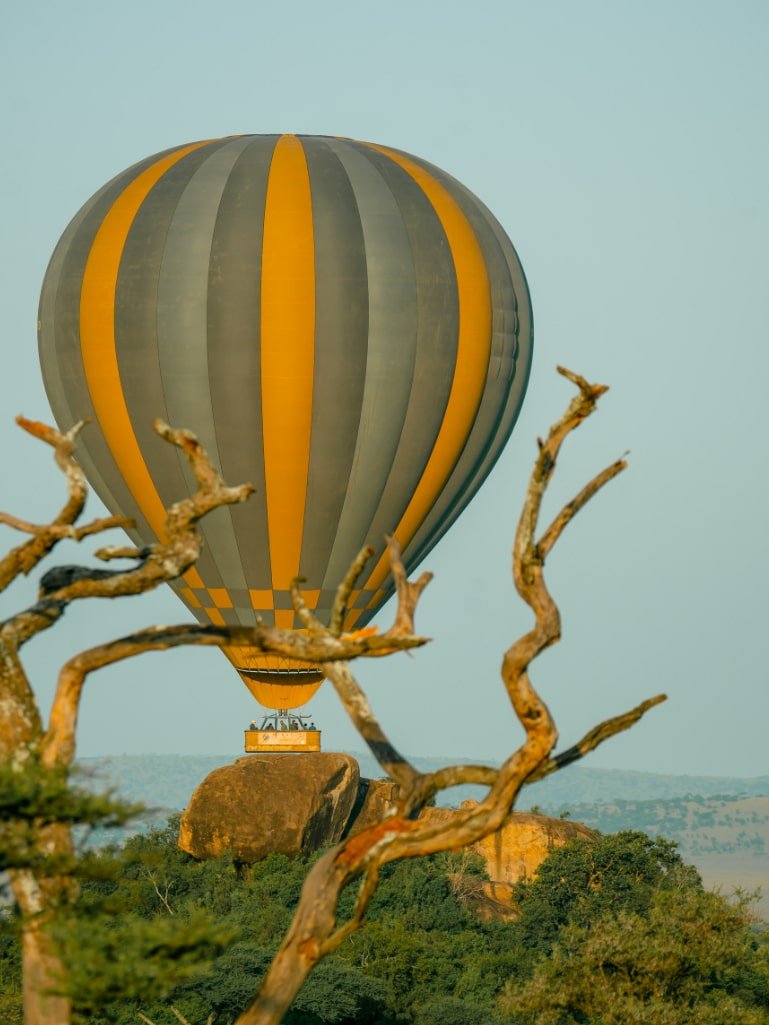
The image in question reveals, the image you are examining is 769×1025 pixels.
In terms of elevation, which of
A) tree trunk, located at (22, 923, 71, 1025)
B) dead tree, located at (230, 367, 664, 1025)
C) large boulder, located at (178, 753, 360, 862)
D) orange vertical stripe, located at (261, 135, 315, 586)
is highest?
orange vertical stripe, located at (261, 135, 315, 586)

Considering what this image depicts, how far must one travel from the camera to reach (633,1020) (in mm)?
32906

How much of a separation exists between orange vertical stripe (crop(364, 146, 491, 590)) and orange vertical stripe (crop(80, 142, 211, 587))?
5201 mm

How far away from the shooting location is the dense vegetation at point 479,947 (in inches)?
1390

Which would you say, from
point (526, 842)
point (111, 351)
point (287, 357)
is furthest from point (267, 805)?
point (111, 351)

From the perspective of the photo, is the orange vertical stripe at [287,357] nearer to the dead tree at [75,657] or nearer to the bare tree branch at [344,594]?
the dead tree at [75,657]

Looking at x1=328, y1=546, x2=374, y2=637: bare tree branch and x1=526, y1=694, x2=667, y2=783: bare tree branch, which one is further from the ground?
x1=328, y1=546, x2=374, y2=637: bare tree branch

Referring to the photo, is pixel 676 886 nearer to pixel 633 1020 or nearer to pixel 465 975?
pixel 465 975

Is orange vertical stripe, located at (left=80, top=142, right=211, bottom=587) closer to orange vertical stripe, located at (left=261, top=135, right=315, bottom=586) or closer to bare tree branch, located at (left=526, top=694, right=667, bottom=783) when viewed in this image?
orange vertical stripe, located at (left=261, top=135, right=315, bottom=586)

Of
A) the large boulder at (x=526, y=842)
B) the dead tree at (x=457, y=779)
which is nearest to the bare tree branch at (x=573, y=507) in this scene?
the dead tree at (x=457, y=779)

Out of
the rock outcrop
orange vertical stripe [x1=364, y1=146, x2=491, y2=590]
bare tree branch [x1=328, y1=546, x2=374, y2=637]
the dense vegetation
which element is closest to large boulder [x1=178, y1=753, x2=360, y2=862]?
the rock outcrop

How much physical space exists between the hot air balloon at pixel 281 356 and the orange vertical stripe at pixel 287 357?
4 cm

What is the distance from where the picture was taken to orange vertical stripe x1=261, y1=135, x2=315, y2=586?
4409 centimetres

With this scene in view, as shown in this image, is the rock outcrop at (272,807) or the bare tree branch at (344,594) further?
the rock outcrop at (272,807)

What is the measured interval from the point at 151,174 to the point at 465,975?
1972 cm
